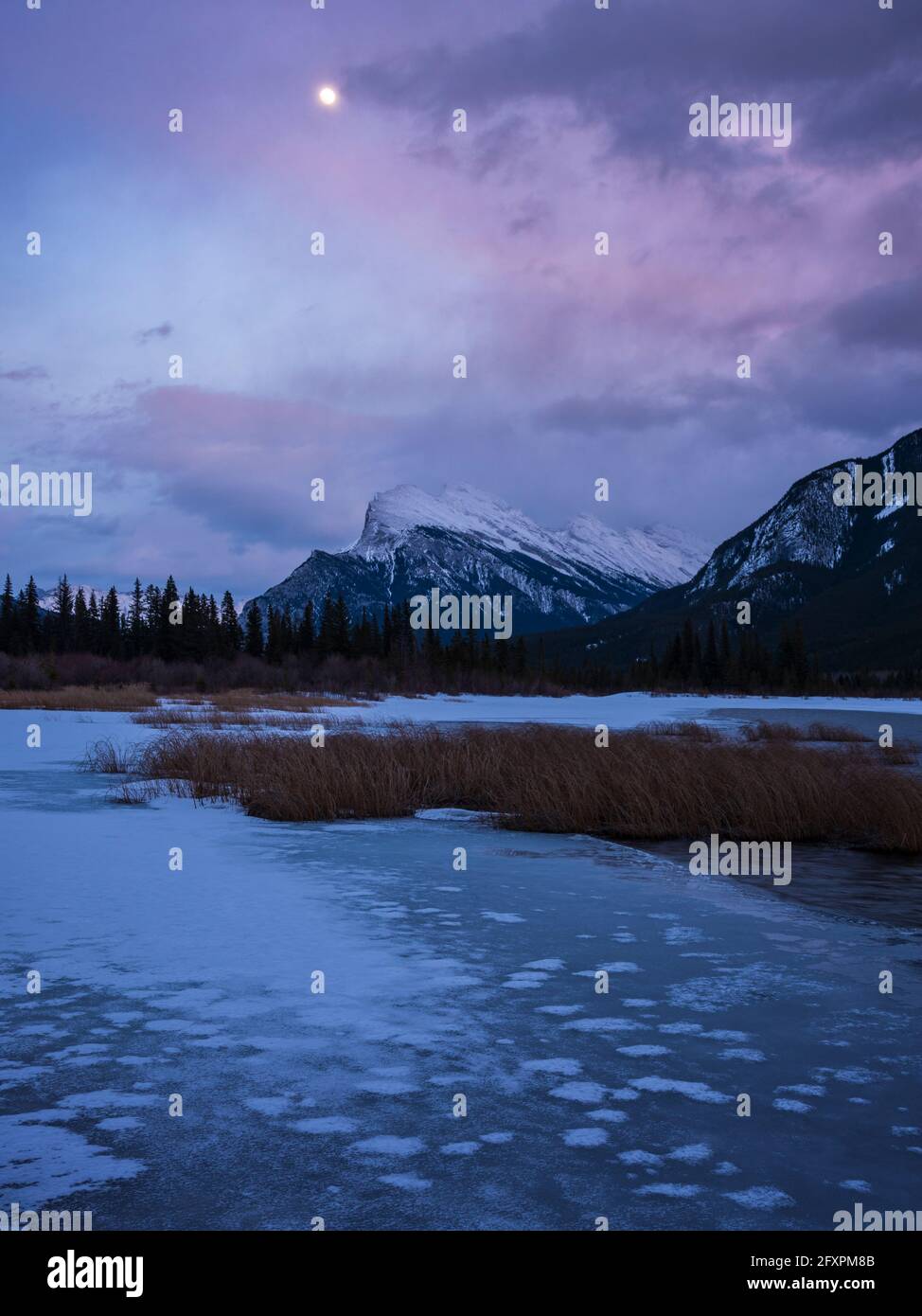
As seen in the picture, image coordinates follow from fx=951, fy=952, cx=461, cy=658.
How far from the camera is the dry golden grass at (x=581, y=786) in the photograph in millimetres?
14688

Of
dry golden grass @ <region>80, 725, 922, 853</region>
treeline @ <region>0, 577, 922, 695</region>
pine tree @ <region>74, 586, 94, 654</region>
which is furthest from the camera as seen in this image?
pine tree @ <region>74, 586, 94, 654</region>

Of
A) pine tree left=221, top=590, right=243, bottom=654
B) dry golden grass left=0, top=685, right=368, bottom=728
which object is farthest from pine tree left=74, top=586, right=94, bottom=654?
dry golden grass left=0, top=685, right=368, bottom=728

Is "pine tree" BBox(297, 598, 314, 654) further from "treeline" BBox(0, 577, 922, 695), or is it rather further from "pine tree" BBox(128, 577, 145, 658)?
"pine tree" BBox(128, 577, 145, 658)

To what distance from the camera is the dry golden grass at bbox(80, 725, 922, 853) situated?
578 inches

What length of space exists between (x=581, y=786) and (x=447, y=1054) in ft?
36.1

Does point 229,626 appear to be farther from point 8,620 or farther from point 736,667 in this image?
point 736,667

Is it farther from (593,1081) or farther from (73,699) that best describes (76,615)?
(593,1081)

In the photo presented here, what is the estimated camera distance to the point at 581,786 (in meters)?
16.0

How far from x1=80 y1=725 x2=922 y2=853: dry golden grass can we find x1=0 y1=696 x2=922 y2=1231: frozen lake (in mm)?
4619

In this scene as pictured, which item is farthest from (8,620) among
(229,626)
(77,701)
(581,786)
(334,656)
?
(581,786)

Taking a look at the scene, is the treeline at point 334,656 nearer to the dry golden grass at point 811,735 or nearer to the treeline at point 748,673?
the treeline at point 748,673

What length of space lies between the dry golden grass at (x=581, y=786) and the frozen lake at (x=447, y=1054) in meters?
4.62

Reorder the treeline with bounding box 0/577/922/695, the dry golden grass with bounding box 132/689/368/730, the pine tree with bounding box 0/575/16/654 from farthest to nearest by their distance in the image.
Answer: the pine tree with bounding box 0/575/16/654
the treeline with bounding box 0/577/922/695
the dry golden grass with bounding box 132/689/368/730
